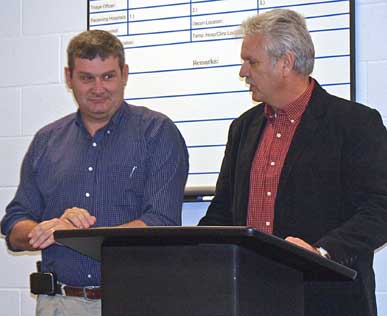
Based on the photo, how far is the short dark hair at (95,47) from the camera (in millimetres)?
2562

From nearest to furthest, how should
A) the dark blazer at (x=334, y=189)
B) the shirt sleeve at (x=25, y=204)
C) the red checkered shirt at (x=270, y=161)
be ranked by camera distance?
the dark blazer at (x=334, y=189) < the red checkered shirt at (x=270, y=161) < the shirt sleeve at (x=25, y=204)

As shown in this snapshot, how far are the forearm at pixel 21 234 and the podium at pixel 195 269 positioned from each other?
2.67 ft

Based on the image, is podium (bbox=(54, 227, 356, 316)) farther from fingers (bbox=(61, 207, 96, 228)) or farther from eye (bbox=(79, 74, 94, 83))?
eye (bbox=(79, 74, 94, 83))

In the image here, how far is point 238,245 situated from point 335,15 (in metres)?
1.52

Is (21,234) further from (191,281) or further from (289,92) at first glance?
(191,281)

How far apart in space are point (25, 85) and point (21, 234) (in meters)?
1.07

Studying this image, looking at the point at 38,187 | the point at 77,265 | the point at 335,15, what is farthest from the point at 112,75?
the point at 335,15

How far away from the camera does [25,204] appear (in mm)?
2576

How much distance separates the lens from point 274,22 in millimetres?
2336

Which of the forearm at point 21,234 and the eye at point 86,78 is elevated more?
the eye at point 86,78

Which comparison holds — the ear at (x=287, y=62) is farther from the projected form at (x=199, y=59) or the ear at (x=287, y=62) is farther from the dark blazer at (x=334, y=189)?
the projected form at (x=199, y=59)

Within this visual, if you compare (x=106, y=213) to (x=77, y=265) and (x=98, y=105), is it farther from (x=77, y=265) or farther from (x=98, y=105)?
(x=98, y=105)

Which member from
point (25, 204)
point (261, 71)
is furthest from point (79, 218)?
point (261, 71)

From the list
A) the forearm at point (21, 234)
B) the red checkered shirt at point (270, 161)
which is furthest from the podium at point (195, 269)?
the forearm at point (21, 234)
